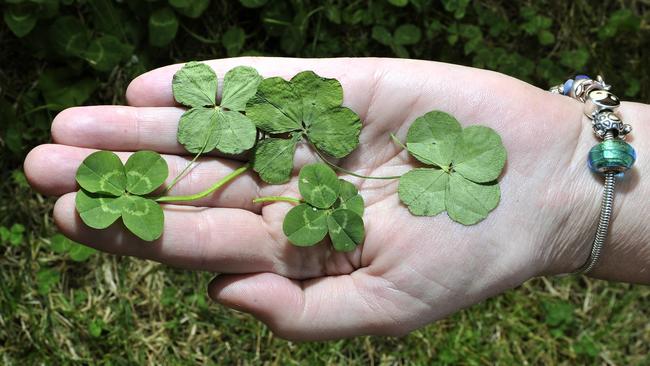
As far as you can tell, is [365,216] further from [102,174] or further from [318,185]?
[102,174]

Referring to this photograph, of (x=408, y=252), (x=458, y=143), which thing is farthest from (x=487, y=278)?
(x=458, y=143)

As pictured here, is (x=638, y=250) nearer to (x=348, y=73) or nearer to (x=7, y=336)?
(x=348, y=73)

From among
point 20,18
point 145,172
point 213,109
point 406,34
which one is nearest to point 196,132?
point 213,109

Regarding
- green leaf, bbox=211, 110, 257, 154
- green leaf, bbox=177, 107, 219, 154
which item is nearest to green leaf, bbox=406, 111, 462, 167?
green leaf, bbox=211, 110, 257, 154

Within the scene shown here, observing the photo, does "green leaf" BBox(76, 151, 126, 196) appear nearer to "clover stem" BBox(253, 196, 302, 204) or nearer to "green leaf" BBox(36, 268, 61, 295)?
"clover stem" BBox(253, 196, 302, 204)

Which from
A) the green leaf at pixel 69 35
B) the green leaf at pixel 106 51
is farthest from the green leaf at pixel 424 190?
the green leaf at pixel 69 35

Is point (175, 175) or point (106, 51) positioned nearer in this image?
point (175, 175)
